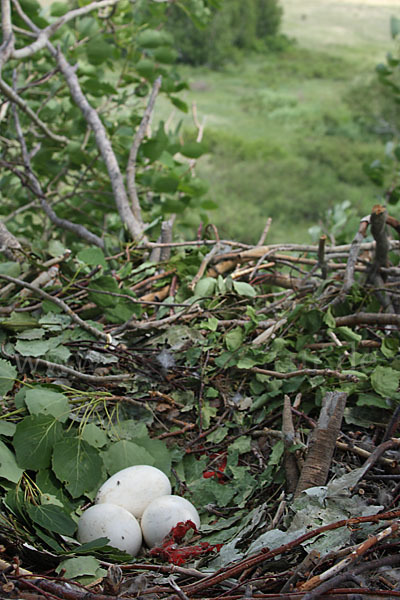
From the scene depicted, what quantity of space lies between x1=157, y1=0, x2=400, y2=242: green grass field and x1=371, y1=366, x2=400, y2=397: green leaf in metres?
2.84

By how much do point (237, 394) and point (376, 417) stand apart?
19 cm

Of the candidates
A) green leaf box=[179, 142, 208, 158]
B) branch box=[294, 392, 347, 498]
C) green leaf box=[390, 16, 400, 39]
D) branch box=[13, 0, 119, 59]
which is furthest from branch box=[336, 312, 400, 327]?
green leaf box=[390, 16, 400, 39]

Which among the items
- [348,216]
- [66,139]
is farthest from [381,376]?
[66,139]

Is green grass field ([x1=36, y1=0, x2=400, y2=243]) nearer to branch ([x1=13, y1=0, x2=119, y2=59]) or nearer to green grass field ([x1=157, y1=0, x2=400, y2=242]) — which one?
green grass field ([x1=157, y1=0, x2=400, y2=242])

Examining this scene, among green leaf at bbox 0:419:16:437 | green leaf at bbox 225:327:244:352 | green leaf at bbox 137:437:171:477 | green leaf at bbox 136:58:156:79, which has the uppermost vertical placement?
green leaf at bbox 136:58:156:79

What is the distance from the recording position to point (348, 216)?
1470 mm

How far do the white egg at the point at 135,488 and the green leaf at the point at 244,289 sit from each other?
33cm

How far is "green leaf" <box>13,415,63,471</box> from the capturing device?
2.22ft

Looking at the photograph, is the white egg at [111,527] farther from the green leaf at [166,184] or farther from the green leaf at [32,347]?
the green leaf at [166,184]

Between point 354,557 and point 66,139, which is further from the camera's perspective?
point 66,139

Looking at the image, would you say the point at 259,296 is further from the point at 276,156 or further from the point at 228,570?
the point at 276,156

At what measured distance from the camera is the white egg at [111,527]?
2.13 feet

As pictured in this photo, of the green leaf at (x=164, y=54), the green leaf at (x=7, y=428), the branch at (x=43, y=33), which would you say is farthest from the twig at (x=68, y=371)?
the green leaf at (x=164, y=54)

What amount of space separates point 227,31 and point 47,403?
22.1 ft
